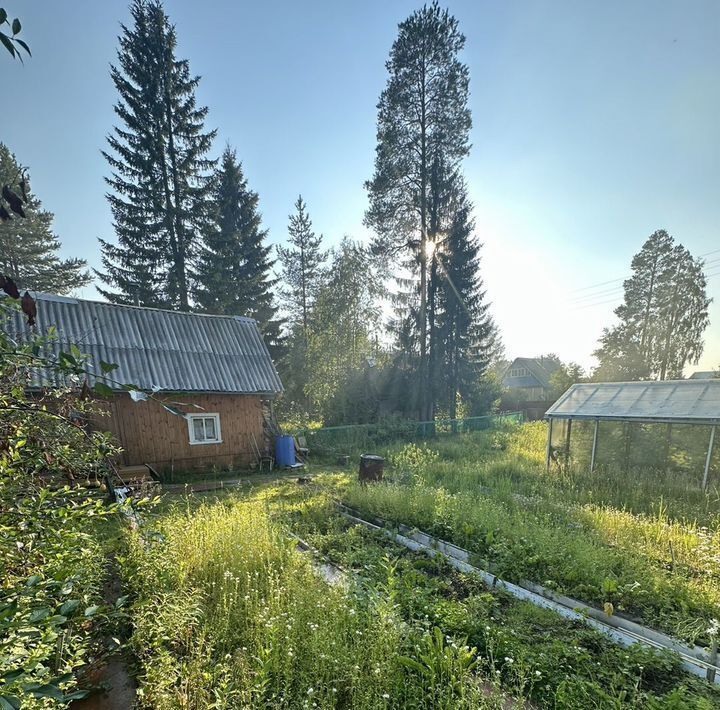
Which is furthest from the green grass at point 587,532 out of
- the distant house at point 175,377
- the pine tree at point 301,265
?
the pine tree at point 301,265

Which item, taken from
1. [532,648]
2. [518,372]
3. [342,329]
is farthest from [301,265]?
[518,372]

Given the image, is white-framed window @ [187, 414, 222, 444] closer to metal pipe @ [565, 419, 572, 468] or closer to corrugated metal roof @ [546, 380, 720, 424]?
corrugated metal roof @ [546, 380, 720, 424]

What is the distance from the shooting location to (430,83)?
56.3 feet

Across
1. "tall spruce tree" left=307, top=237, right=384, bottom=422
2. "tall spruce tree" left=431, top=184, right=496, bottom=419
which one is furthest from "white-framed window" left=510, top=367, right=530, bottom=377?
"tall spruce tree" left=307, top=237, right=384, bottom=422

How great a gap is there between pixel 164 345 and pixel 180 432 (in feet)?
9.06

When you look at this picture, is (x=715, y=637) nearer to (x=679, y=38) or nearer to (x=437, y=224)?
(x=679, y=38)

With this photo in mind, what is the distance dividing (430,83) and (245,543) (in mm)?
21008

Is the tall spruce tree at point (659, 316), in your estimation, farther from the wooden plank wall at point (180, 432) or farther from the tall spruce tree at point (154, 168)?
the tall spruce tree at point (154, 168)

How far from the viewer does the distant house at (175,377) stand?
934 cm

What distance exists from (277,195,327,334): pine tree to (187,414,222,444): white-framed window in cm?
1357

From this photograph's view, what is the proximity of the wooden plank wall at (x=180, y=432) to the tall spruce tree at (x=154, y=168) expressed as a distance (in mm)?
8466

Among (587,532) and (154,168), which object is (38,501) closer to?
(587,532)

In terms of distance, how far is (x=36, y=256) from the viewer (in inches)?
776

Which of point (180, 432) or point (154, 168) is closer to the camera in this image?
point (180, 432)
